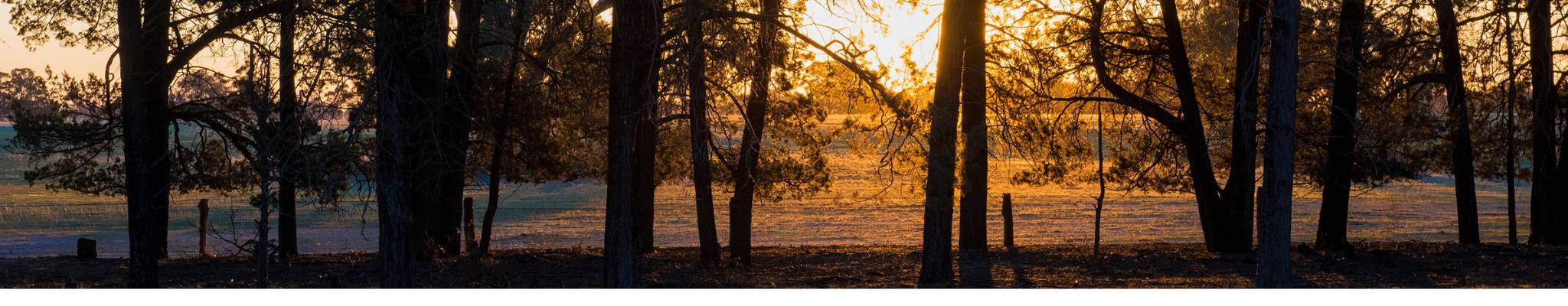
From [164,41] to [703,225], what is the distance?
7.15 m

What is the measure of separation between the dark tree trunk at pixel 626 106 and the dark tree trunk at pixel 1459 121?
11.2 m

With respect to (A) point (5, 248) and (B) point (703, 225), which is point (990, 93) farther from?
(A) point (5, 248)

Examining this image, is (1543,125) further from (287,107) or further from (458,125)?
(287,107)

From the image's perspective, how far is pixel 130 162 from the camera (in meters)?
12.9

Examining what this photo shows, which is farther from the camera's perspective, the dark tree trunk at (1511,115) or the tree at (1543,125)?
the tree at (1543,125)

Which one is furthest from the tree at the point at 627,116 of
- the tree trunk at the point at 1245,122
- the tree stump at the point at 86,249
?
the tree stump at the point at 86,249

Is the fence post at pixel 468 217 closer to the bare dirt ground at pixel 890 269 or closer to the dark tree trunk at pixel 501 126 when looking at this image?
the dark tree trunk at pixel 501 126

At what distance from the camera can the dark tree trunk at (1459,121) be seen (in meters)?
17.8

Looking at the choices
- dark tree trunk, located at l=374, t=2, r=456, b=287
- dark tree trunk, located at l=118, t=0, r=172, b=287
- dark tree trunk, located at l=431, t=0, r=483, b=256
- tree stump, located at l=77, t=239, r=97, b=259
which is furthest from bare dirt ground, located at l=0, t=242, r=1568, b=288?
dark tree trunk, located at l=374, t=2, r=456, b=287

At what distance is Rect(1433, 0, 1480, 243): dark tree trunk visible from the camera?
1784 centimetres

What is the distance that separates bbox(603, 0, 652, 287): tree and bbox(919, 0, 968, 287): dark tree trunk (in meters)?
3.40

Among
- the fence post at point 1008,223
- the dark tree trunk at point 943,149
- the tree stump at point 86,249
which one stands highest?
the dark tree trunk at point 943,149

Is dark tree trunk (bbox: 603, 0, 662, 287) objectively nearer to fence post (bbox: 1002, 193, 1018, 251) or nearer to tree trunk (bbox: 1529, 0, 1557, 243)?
fence post (bbox: 1002, 193, 1018, 251)
